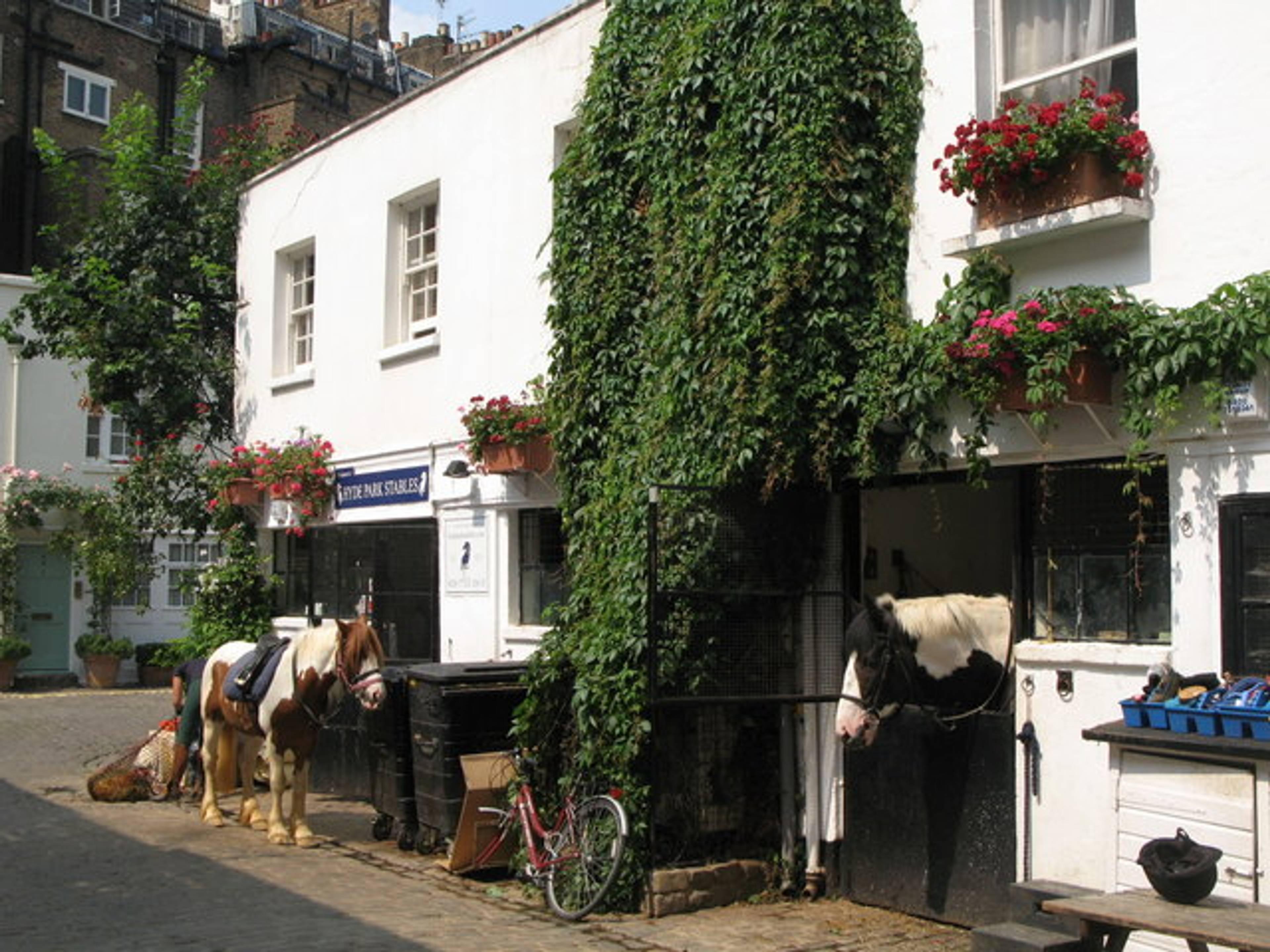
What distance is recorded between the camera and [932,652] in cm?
813

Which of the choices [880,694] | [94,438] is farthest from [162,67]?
[880,694]

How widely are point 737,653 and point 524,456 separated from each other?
282cm

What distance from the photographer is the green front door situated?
2612cm

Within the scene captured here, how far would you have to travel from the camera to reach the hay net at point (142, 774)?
1316cm

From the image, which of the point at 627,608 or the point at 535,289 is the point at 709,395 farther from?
the point at 535,289

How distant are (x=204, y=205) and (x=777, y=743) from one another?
10.9 m

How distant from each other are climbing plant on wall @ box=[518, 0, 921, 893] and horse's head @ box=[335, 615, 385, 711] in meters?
1.85

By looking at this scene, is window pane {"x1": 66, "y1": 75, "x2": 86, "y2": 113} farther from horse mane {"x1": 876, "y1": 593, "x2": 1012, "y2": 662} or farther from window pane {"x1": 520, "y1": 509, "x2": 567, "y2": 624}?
horse mane {"x1": 876, "y1": 593, "x2": 1012, "y2": 662}

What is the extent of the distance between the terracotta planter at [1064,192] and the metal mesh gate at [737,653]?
2328mm

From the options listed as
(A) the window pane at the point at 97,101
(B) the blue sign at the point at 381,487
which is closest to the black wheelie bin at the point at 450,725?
(B) the blue sign at the point at 381,487

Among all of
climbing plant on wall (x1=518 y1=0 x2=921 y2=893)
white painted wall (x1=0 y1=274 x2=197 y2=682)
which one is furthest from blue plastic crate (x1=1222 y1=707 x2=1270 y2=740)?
white painted wall (x1=0 y1=274 x2=197 y2=682)

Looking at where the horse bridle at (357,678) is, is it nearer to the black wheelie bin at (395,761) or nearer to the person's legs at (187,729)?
the black wheelie bin at (395,761)

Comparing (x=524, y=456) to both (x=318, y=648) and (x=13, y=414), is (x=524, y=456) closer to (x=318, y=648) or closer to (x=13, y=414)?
(x=318, y=648)

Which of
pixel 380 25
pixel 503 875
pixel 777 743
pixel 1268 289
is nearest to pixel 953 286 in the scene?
pixel 1268 289
